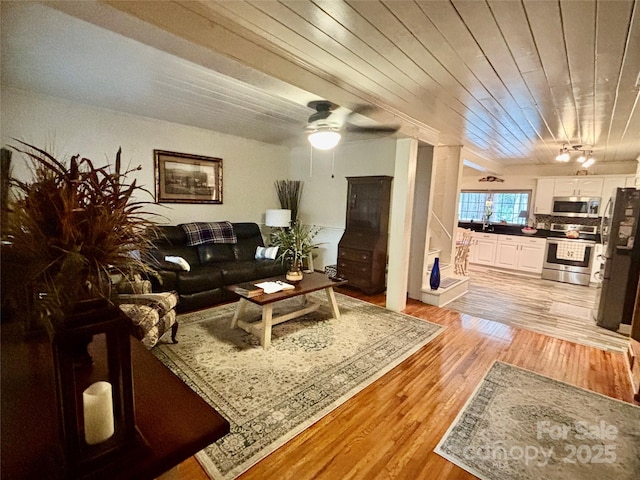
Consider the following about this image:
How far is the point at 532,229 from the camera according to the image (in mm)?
6457

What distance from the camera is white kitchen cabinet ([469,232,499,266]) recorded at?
676cm

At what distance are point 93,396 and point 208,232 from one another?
12.5 feet

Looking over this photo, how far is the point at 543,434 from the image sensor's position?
1.92m

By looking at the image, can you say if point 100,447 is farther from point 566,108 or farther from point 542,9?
point 566,108

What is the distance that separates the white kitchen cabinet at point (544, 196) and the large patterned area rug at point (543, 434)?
5095mm

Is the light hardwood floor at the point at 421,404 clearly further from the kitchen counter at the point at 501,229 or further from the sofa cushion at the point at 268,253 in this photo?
the kitchen counter at the point at 501,229

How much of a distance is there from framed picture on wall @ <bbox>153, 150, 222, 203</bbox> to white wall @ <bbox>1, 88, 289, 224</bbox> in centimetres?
9

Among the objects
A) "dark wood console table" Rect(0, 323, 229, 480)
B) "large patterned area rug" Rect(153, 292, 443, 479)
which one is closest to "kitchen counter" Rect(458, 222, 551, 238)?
"large patterned area rug" Rect(153, 292, 443, 479)

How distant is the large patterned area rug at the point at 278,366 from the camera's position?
1.80 meters

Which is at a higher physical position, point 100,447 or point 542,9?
point 542,9

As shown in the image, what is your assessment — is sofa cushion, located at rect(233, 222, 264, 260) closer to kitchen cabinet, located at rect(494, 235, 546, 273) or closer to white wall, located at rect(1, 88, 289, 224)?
white wall, located at rect(1, 88, 289, 224)

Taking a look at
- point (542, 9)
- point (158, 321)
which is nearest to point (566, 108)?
point (542, 9)

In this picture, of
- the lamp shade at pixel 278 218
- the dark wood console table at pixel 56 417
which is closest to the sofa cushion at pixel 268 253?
the lamp shade at pixel 278 218

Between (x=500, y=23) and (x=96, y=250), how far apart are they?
82.4 inches
